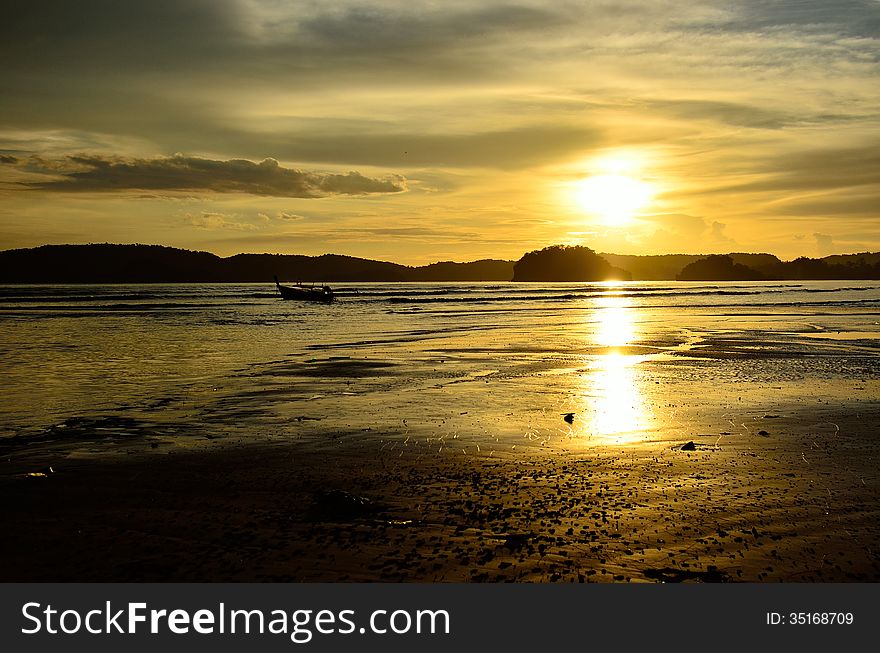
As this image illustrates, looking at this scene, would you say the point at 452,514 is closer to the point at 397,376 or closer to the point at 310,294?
the point at 397,376

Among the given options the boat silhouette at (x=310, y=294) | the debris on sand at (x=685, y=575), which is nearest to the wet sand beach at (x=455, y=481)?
the debris on sand at (x=685, y=575)

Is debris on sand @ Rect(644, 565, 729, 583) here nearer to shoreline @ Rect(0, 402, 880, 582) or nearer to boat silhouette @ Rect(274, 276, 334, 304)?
shoreline @ Rect(0, 402, 880, 582)

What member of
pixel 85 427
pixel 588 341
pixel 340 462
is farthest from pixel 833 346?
pixel 85 427

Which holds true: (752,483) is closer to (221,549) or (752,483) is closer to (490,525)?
(490,525)

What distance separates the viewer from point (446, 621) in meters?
7.15

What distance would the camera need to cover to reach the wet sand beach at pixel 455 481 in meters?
8.34

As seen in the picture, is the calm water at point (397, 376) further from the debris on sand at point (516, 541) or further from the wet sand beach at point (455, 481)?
the debris on sand at point (516, 541)

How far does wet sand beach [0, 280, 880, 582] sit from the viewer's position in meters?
8.34

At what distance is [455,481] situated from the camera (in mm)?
11656

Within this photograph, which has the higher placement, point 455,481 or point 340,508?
point 455,481

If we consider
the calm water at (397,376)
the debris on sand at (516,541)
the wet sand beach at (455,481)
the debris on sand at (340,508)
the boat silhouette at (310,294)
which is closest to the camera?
the wet sand beach at (455,481)

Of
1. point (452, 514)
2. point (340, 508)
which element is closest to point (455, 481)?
point (452, 514)

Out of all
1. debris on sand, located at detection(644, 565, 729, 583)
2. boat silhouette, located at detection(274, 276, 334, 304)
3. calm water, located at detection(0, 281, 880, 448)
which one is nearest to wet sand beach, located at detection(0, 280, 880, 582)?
debris on sand, located at detection(644, 565, 729, 583)

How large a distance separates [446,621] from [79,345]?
35.2 metres
